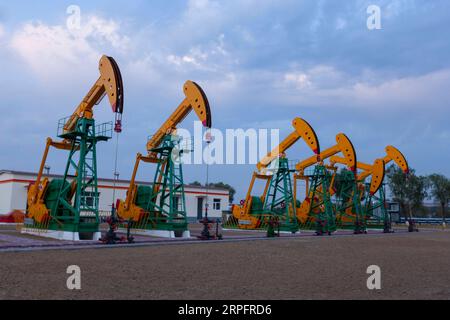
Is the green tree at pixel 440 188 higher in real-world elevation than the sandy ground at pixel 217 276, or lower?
higher

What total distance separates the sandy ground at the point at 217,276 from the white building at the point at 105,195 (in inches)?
503

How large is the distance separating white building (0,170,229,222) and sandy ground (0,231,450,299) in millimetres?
12777

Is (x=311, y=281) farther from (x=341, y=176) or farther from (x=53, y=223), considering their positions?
(x=341, y=176)

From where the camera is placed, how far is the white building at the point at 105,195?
31.0 meters

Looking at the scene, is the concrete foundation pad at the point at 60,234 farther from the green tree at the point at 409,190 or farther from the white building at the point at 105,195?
the green tree at the point at 409,190

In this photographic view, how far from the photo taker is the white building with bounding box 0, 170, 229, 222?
3097 cm

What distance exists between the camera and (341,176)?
31203 mm

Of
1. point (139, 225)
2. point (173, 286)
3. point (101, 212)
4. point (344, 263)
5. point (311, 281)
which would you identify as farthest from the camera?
point (101, 212)

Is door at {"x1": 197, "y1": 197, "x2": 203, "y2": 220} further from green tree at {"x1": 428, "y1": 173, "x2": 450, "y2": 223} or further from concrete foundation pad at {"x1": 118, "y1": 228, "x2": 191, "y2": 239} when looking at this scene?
green tree at {"x1": 428, "y1": 173, "x2": 450, "y2": 223}

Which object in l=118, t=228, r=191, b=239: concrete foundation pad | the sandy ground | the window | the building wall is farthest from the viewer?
the window

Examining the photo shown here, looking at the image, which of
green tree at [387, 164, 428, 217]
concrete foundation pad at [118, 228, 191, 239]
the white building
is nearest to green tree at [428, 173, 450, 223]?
green tree at [387, 164, 428, 217]

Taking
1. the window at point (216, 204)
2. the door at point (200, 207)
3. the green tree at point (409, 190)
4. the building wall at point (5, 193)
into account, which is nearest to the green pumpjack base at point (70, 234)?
the building wall at point (5, 193)

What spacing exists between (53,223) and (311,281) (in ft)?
42.3
